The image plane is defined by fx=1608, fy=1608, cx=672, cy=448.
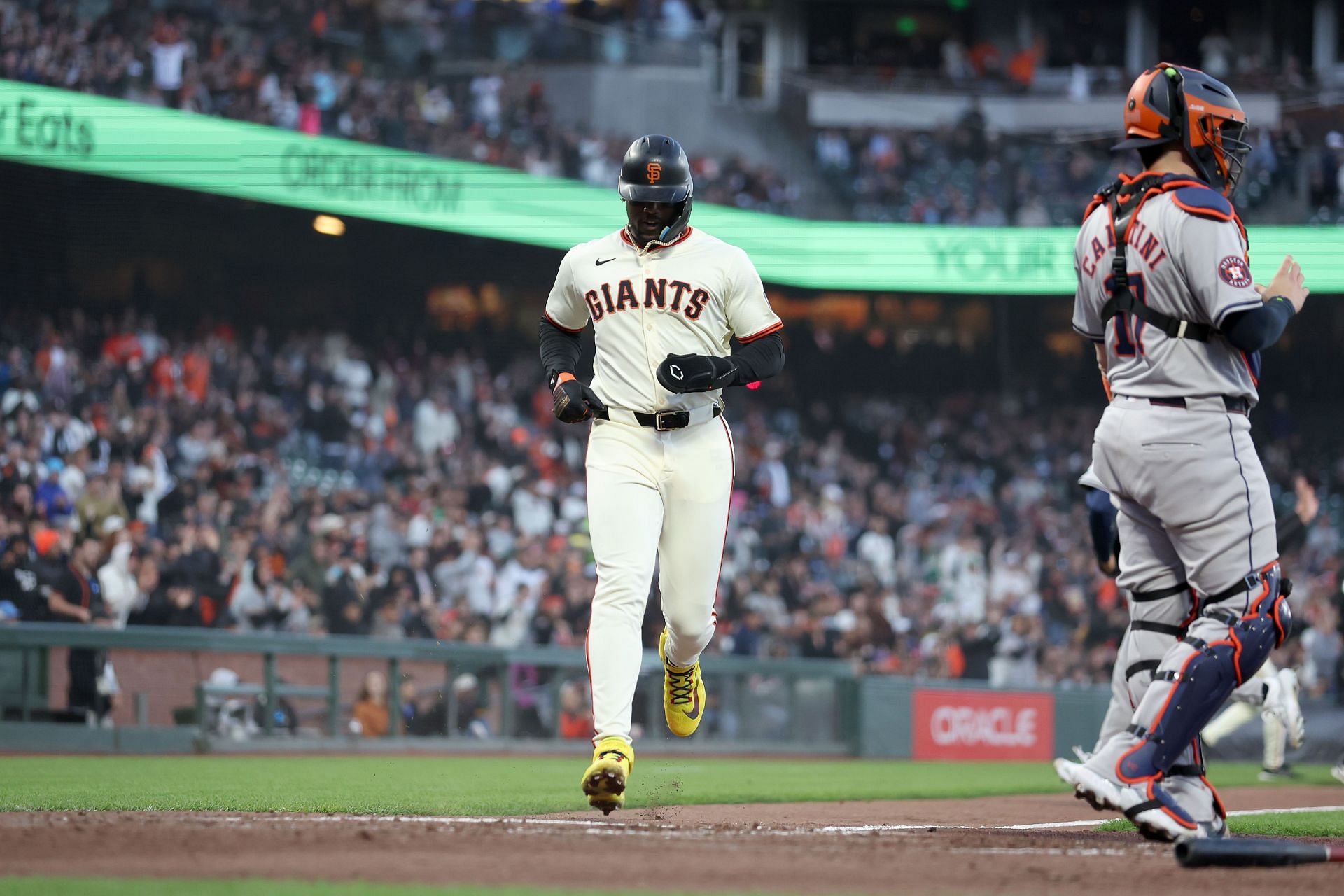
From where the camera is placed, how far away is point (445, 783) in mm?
8922

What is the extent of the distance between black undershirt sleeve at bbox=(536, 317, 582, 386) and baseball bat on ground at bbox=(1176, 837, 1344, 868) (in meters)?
2.99

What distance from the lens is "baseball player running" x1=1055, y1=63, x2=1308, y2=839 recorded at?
193 inches

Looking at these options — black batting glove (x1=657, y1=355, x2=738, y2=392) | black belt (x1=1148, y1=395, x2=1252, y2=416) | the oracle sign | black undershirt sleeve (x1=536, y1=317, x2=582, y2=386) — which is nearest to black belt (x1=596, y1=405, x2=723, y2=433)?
black batting glove (x1=657, y1=355, x2=738, y2=392)

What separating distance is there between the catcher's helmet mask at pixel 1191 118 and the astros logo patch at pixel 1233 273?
51 centimetres

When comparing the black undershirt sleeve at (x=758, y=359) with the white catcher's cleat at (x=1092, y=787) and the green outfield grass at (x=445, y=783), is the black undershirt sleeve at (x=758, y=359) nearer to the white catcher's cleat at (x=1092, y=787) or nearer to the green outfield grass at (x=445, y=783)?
the white catcher's cleat at (x=1092, y=787)

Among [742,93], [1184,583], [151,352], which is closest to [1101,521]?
[1184,583]

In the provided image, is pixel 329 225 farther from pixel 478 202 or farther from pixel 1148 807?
pixel 1148 807

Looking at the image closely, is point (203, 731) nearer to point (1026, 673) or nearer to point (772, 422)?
point (1026, 673)

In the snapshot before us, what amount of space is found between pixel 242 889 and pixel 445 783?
18.1ft

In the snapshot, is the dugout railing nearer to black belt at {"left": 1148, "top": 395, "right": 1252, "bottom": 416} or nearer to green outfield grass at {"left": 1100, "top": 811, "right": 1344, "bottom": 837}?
green outfield grass at {"left": 1100, "top": 811, "right": 1344, "bottom": 837}

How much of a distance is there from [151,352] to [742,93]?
899 cm

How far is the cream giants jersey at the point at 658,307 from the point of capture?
602 centimetres

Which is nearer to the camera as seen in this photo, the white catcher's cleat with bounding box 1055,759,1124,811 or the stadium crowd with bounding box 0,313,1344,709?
the white catcher's cleat with bounding box 1055,759,1124,811

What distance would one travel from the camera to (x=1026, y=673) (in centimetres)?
1841
